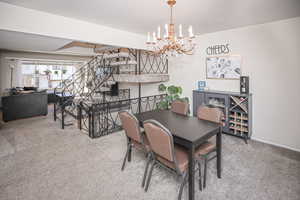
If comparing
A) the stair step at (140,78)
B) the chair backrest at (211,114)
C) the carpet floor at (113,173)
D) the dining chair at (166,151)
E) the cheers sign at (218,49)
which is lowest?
the carpet floor at (113,173)

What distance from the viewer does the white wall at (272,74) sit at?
2.89 meters

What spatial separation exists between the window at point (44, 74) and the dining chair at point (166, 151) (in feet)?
29.2

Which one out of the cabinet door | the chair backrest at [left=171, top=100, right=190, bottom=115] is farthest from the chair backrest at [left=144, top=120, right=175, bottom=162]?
the cabinet door

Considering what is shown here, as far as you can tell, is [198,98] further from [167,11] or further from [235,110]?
[167,11]

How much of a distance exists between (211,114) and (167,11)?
1.87 meters

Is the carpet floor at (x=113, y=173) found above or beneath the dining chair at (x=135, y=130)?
beneath

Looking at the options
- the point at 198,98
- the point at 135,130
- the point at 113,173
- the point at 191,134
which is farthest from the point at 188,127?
the point at 198,98

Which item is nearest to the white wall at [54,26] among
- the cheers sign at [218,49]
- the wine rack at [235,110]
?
the cheers sign at [218,49]

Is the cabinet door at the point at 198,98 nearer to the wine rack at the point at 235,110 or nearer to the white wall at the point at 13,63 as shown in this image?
the wine rack at the point at 235,110

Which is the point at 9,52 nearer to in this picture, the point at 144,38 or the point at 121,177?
the point at 144,38

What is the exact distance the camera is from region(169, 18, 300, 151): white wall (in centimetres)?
289

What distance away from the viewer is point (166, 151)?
1.67 m

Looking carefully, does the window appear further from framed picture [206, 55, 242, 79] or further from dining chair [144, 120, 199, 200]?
dining chair [144, 120, 199, 200]

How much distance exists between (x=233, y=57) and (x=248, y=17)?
3.14ft
